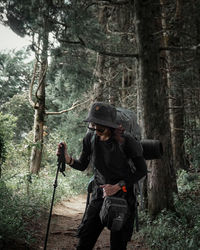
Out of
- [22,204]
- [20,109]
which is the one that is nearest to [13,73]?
[20,109]

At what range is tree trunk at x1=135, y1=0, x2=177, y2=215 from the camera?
5.76 metres

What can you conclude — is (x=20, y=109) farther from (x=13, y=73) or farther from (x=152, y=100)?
(x=152, y=100)

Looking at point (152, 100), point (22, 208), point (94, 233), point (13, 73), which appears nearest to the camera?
point (94, 233)

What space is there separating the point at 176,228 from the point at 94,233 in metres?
2.78

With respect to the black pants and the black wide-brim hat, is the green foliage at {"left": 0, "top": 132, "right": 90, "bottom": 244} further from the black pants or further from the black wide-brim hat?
the black wide-brim hat

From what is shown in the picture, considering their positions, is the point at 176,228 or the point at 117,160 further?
the point at 176,228

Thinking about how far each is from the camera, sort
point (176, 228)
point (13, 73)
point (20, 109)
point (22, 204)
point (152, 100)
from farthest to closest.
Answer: point (13, 73), point (20, 109), point (22, 204), point (152, 100), point (176, 228)

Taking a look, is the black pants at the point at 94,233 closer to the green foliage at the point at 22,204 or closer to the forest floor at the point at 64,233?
the green foliage at the point at 22,204

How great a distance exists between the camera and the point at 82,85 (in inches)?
354

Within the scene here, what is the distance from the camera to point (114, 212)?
2703 mm

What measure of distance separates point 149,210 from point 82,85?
497 cm

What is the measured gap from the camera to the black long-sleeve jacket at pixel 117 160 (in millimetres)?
2896

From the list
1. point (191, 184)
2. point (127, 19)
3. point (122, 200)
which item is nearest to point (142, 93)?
point (122, 200)

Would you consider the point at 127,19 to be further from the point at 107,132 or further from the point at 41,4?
the point at 107,132
